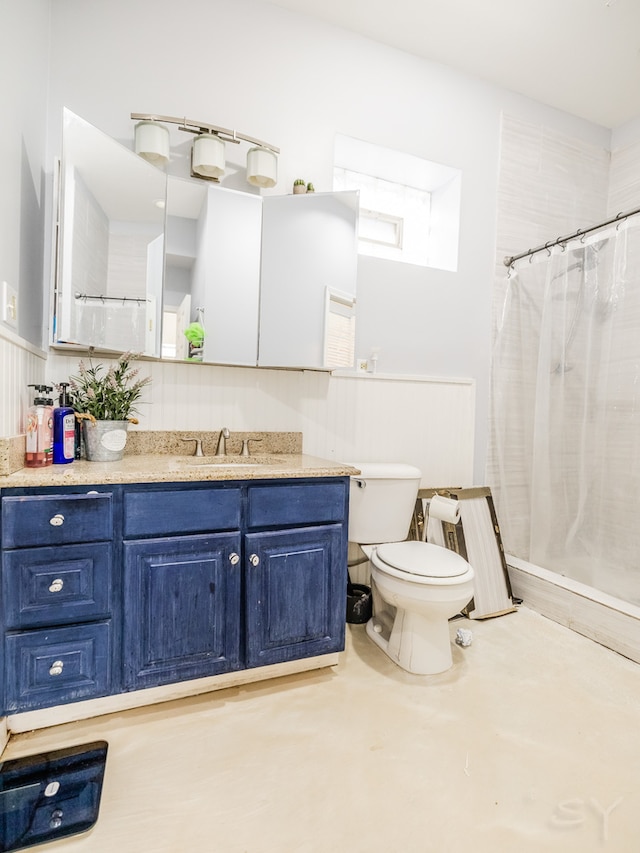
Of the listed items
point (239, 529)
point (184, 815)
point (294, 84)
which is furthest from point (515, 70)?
point (184, 815)

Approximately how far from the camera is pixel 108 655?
1.51 m

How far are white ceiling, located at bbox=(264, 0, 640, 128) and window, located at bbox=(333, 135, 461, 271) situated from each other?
21.5 inches

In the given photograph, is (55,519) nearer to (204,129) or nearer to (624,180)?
(204,129)

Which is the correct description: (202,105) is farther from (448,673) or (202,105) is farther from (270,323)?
(448,673)

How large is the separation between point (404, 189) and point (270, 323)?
4.48 ft

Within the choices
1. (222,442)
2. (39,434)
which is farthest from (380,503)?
(39,434)

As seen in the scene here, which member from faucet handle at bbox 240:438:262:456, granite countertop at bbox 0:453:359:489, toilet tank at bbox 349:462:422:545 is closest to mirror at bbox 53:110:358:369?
faucet handle at bbox 240:438:262:456

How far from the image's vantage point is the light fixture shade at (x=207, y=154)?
2.04 m

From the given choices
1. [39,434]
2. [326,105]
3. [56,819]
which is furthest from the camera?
[326,105]

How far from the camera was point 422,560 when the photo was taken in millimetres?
1902

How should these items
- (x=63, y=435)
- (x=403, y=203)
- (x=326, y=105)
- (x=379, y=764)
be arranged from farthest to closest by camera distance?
(x=403, y=203)
(x=326, y=105)
(x=63, y=435)
(x=379, y=764)

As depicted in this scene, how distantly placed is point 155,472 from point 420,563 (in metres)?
1.09

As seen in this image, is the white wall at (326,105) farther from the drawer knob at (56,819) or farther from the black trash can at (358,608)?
the drawer knob at (56,819)

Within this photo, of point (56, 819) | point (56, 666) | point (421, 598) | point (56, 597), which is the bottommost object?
point (56, 819)
